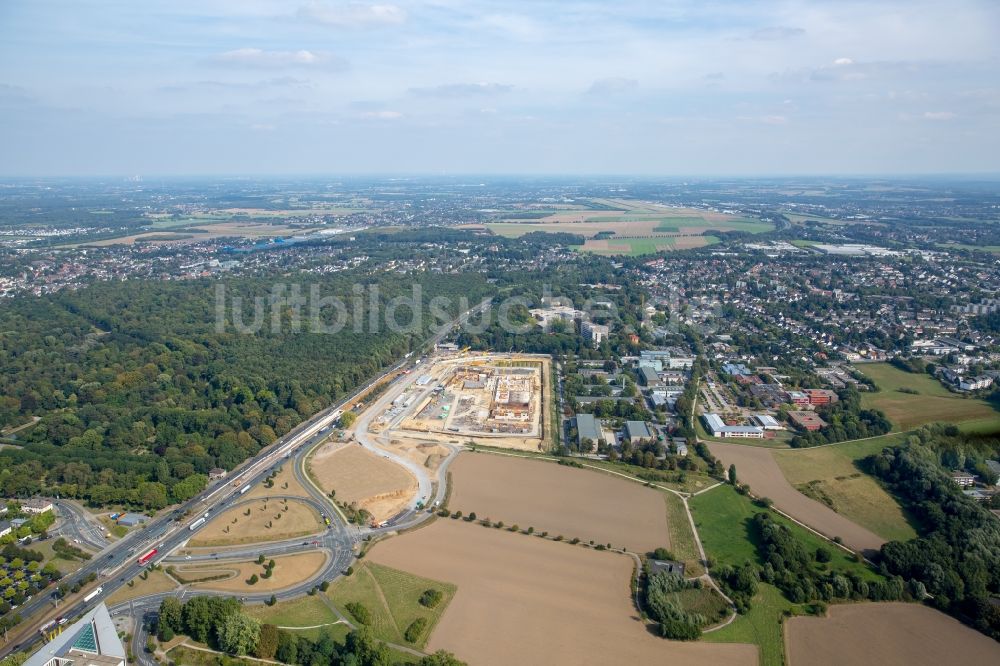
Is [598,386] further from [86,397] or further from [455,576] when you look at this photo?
[86,397]

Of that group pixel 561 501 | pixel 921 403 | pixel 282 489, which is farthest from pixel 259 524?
pixel 921 403

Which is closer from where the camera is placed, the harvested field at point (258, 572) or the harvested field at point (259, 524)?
the harvested field at point (258, 572)

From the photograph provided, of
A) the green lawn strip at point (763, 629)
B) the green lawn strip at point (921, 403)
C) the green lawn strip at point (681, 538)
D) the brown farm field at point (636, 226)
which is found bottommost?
the green lawn strip at point (763, 629)

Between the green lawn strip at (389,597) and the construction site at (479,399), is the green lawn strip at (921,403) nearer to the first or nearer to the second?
the construction site at (479,399)

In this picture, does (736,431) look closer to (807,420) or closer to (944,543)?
(807,420)

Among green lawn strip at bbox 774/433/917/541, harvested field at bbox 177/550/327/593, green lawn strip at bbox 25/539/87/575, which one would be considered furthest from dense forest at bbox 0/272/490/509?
green lawn strip at bbox 774/433/917/541

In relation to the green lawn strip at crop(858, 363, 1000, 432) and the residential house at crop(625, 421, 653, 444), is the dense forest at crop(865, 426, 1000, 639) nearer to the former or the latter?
the green lawn strip at crop(858, 363, 1000, 432)

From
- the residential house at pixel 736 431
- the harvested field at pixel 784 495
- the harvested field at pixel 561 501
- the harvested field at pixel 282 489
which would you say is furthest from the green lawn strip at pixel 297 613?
the residential house at pixel 736 431
